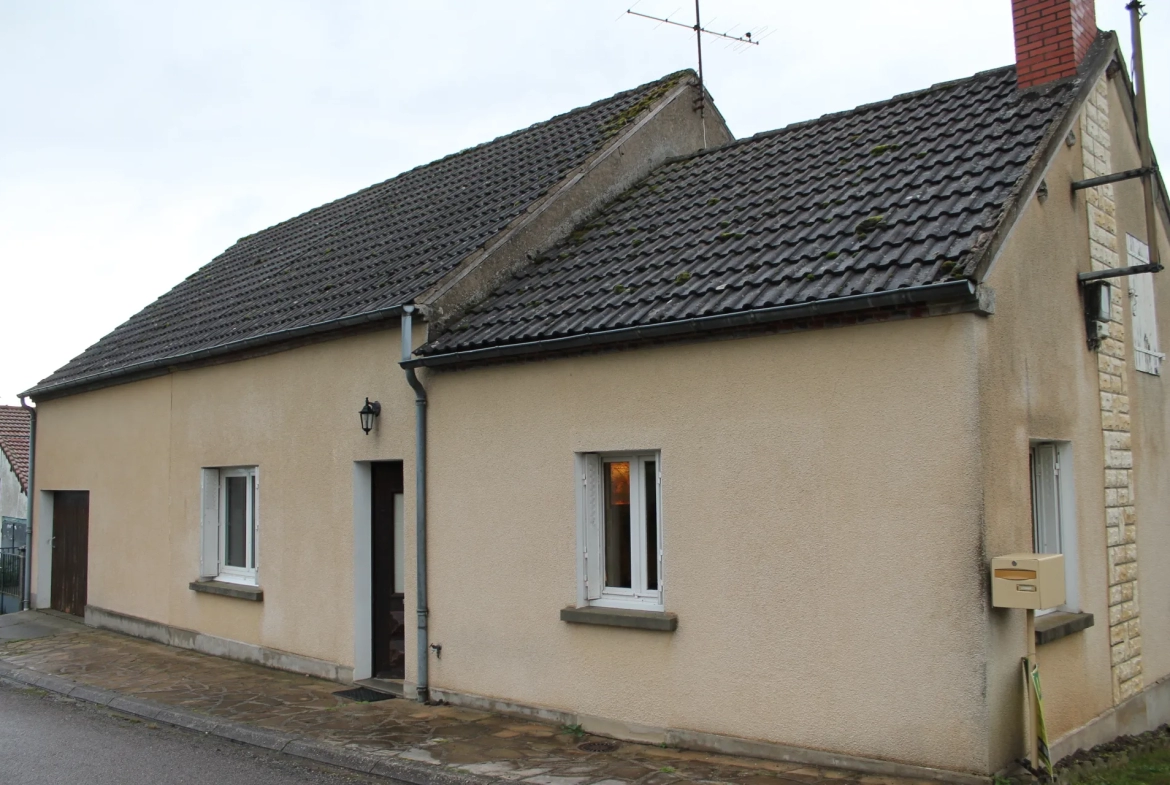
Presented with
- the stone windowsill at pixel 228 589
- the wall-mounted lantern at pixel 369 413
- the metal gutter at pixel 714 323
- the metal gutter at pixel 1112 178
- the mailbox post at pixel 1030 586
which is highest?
the metal gutter at pixel 1112 178

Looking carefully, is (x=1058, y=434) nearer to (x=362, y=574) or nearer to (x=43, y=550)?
(x=362, y=574)

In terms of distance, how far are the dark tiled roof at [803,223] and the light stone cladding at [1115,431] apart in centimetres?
73

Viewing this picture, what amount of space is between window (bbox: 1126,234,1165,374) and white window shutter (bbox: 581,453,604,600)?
5.14 meters

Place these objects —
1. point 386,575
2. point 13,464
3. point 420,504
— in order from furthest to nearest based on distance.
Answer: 1. point 13,464
2. point 386,575
3. point 420,504

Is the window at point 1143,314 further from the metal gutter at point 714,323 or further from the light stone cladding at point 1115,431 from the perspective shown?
the metal gutter at point 714,323

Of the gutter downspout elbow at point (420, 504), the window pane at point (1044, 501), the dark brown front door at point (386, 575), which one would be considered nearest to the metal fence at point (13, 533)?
the dark brown front door at point (386, 575)

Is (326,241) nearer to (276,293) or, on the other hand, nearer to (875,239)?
(276,293)

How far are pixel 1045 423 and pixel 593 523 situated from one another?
145 inches

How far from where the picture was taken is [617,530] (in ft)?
29.1

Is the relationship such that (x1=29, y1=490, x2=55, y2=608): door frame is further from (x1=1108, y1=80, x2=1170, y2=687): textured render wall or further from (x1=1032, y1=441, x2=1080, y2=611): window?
(x1=1108, y1=80, x2=1170, y2=687): textured render wall

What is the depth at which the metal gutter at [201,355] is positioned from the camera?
34.5 feet

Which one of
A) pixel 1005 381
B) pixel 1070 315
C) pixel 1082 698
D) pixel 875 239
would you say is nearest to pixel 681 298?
pixel 875 239

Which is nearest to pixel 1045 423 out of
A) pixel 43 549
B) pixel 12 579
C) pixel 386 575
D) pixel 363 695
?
pixel 386 575

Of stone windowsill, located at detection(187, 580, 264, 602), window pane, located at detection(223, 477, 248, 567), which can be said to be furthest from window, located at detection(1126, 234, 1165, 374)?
window pane, located at detection(223, 477, 248, 567)
